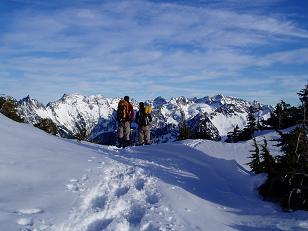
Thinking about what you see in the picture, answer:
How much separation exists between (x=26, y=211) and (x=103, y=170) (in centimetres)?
425

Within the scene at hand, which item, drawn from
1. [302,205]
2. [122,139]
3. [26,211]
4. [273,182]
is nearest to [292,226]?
[302,205]

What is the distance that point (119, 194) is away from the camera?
33.1ft

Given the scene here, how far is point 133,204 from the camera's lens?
371 inches

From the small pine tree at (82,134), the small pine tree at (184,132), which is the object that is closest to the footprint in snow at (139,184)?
the small pine tree at (82,134)

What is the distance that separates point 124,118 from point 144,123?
55.4 inches

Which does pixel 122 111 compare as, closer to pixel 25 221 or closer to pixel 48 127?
pixel 48 127

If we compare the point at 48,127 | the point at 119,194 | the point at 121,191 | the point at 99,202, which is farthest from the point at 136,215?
the point at 48,127

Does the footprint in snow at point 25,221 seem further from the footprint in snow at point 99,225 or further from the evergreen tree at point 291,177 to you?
the evergreen tree at point 291,177

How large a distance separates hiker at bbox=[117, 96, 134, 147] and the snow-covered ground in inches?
284

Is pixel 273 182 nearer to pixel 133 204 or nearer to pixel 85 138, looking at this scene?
pixel 133 204

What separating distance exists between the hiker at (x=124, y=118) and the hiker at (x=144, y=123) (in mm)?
624

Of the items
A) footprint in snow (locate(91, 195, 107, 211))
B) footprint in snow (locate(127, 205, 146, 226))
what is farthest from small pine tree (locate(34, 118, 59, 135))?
footprint in snow (locate(127, 205, 146, 226))

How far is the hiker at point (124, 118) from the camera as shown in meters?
22.3

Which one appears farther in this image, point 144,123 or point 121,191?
point 144,123
